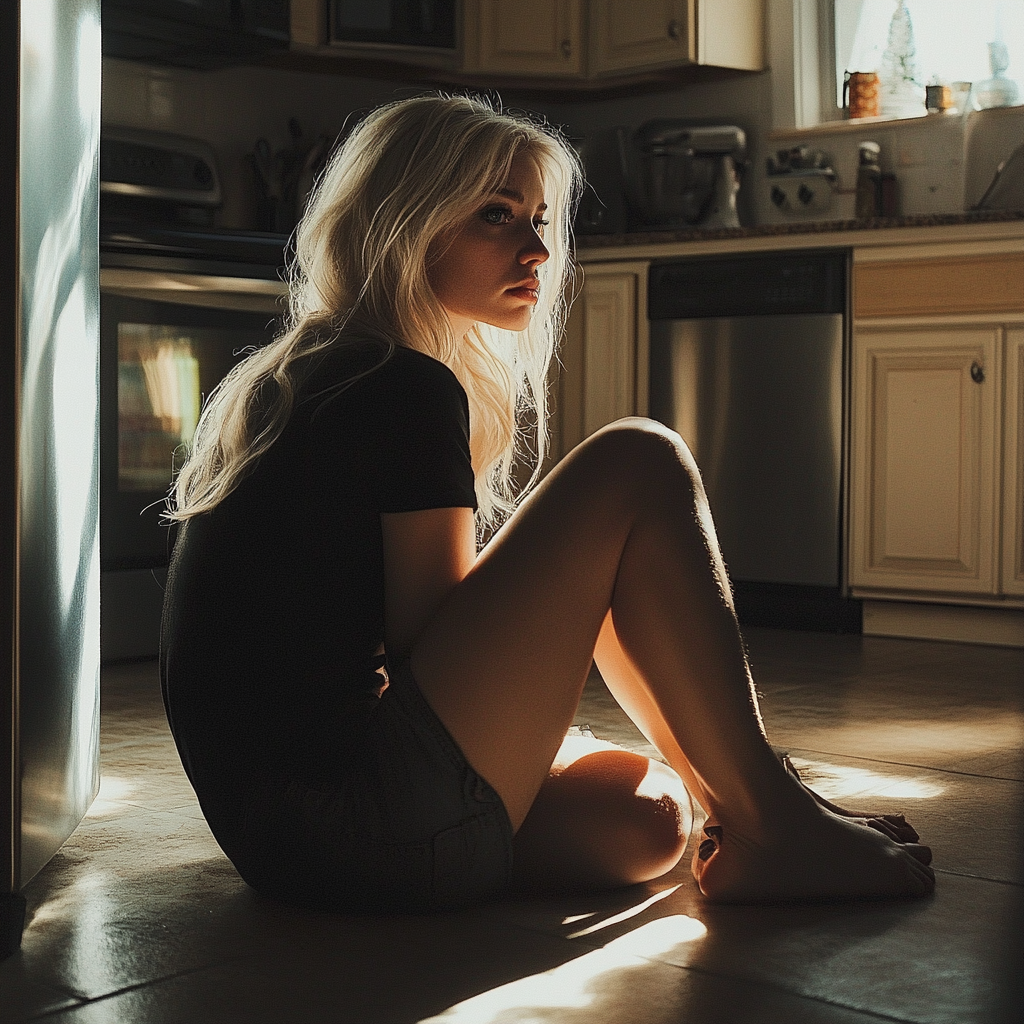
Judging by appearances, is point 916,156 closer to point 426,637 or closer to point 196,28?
point 196,28

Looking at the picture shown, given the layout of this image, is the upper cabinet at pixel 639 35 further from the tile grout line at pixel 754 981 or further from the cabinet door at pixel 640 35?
the tile grout line at pixel 754 981

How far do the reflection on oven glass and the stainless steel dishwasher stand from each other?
127 centimetres

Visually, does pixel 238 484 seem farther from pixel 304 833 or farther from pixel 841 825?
pixel 841 825

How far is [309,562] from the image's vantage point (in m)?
1.39

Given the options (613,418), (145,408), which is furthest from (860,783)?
(613,418)

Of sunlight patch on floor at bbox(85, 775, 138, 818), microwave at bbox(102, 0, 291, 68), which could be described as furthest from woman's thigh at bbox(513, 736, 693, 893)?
microwave at bbox(102, 0, 291, 68)

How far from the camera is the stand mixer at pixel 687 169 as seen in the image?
4258 millimetres

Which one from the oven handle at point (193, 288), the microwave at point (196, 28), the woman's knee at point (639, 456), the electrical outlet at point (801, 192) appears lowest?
the woman's knee at point (639, 456)

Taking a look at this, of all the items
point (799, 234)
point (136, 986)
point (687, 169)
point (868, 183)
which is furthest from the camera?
point (687, 169)

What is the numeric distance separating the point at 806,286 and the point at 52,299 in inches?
95.5

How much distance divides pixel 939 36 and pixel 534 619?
3.45 m

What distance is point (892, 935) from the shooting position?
1.38 metres

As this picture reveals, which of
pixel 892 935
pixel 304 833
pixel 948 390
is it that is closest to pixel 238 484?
pixel 304 833

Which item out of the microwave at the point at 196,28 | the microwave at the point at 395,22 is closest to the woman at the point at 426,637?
the microwave at the point at 196,28
